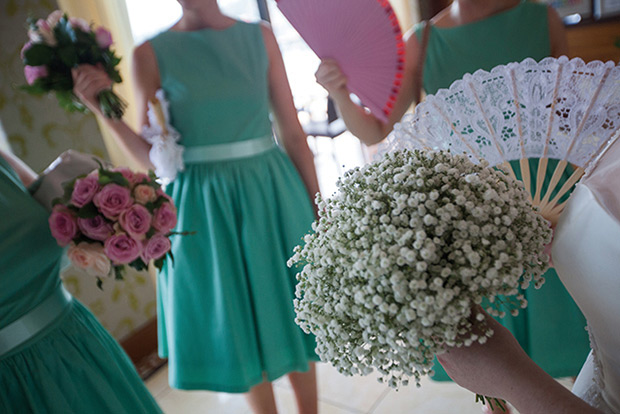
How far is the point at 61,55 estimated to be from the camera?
54.4 inches

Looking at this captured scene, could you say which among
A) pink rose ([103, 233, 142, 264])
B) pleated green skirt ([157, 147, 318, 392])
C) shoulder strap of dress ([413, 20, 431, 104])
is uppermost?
shoulder strap of dress ([413, 20, 431, 104])

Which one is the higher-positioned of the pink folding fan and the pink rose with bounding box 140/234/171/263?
the pink folding fan

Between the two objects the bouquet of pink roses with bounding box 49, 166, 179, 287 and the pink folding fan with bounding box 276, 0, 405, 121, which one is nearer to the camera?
the bouquet of pink roses with bounding box 49, 166, 179, 287

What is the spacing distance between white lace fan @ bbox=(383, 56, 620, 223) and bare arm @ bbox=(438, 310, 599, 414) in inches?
15.4

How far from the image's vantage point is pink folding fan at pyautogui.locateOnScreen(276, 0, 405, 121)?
1260 mm

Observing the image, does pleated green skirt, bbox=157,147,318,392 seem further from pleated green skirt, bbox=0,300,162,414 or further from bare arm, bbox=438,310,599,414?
bare arm, bbox=438,310,599,414

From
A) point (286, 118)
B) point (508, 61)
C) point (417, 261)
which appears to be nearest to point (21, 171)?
point (286, 118)

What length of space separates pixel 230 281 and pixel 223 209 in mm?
246

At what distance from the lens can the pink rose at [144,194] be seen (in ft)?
3.57

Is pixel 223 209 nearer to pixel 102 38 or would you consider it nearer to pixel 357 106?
pixel 357 106

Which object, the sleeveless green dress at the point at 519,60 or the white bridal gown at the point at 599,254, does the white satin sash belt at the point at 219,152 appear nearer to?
the sleeveless green dress at the point at 519,60

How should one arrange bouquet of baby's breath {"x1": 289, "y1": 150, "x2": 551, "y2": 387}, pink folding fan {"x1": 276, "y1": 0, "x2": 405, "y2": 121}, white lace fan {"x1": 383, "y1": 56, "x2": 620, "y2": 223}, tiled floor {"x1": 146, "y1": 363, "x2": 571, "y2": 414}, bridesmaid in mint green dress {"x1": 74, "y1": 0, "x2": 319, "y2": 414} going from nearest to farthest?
bouquet of baby's breath {"x1": 289, "y1": 150, "x2": 551, "y2": 387} < white lace fan {"x1": 383, "y1": 56, "x2": 620, "y2": 223} < pink folding fan {"x1": 276, "y1": 0, "x2": 405, "y2": 121} < bridesmaid in mint green dress {"x1": 74, "y1": 0, "x2": 319, "y2": 414} < tiled floor {"x1": 146, "y1": 363, "x2": 571, "y2": 414}

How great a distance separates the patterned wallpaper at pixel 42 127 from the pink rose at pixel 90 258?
3.89 ft

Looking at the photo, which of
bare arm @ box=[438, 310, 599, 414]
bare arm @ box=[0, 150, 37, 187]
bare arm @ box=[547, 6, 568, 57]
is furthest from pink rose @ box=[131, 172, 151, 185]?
bare arm @ box=[547, 6, 568, 57]
